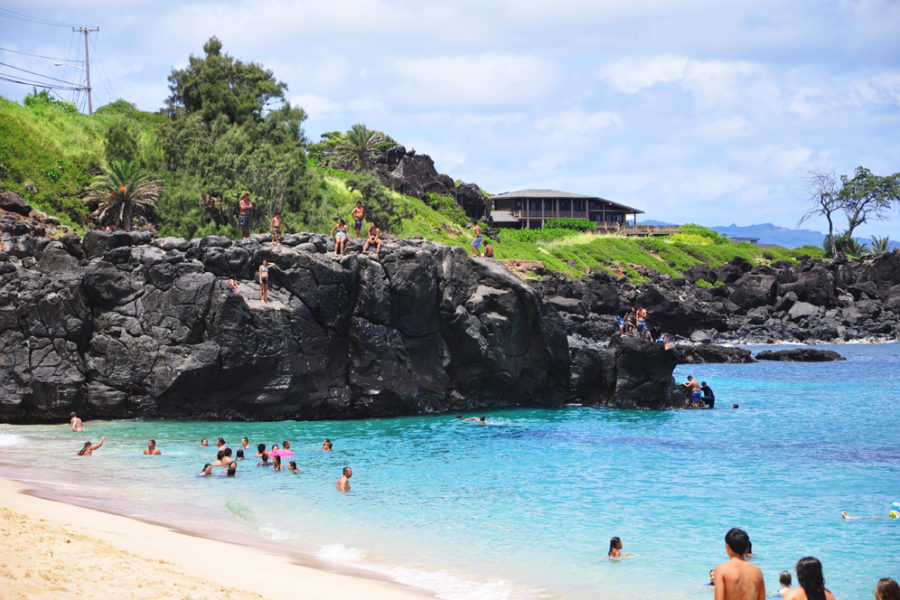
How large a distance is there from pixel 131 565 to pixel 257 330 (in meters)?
18.5

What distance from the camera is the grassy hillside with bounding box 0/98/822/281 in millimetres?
47250

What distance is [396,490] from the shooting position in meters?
21.2

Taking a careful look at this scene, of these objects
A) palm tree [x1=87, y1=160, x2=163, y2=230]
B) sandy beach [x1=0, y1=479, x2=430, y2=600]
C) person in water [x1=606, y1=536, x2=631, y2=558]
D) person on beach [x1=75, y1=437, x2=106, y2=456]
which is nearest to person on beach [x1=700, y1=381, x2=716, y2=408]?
person in water [x1=606, y1=536, x2=631, y2=558]

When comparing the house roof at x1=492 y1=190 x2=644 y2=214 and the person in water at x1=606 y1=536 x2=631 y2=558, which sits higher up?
the house roof at x1=492 y1=190 x2=644 y2=214

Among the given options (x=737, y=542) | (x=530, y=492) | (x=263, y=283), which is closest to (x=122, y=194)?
(x=263, y=283)

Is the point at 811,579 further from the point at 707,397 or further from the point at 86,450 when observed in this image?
the point at 707,397

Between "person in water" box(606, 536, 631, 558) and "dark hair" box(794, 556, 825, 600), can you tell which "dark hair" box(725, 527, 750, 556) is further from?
"person in water" box(606, 536, 631, 558)

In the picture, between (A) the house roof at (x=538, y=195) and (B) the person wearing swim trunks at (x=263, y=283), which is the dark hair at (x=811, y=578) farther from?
(A) the house roof at (x=538, y=195)

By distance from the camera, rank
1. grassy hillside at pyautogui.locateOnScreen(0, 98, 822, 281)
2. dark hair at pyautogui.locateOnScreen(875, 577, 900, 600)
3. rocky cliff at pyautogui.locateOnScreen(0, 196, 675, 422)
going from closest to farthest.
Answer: dark hair at pyautogui.locateOnScreen(875, 577, 900, 600), rocky cliff at pyautogui.locateOnScreen(0, 196, 675, 422), grassy hillside at pyautogui.locateOnScreen(0, 98, 822, 281)

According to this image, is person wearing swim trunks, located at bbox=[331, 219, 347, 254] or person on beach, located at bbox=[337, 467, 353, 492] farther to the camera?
person wearing swim trunks, located at bbox=[331, 219, 347, 254]

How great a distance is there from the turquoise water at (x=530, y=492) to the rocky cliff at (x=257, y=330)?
1.18m

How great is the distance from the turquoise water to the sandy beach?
4.44 feet

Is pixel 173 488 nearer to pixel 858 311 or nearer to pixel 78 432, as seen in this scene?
pixel 78 432

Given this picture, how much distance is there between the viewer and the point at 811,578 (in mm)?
8234
